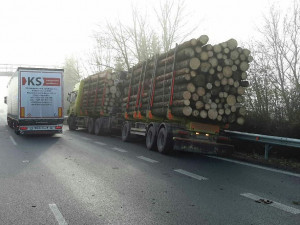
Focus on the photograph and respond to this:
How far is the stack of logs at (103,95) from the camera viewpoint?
17.5 m

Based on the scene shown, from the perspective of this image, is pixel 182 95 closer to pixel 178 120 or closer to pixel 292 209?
pixel 178 120

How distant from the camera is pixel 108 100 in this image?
57.5ft

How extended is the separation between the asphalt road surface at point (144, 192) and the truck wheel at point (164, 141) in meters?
0.79

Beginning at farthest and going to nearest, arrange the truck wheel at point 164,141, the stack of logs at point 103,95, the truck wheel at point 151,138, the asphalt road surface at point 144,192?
the stack of logs at point 103,95, the truck wheel at point 151,138, the truck wheel at point 164,141, the asphalt road surface at point 144,192

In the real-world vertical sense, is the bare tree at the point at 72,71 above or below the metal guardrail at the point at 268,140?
above

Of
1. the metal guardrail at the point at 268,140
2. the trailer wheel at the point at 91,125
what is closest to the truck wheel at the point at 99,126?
the trailer wheel at the point at 91,125

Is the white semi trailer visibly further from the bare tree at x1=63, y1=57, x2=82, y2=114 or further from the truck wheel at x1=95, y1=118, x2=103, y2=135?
the bare tree at x1=63, y1=57, x2=82, y2=114

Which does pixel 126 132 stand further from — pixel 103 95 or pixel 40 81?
pixel 40 81

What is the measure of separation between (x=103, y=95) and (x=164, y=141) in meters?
8.47

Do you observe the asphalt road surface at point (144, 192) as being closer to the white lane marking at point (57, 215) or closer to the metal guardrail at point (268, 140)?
the white lane marking at point (57, 215)

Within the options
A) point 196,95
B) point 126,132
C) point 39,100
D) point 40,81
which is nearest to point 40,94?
point 39,100

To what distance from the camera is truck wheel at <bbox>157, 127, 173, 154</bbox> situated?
9758 millimetres

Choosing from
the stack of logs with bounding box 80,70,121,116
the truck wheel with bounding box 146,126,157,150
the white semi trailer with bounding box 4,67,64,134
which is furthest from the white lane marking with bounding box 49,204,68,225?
the stack of logs with bounding box 80,70,121,116

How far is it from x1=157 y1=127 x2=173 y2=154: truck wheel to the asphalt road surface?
792 millimetres
